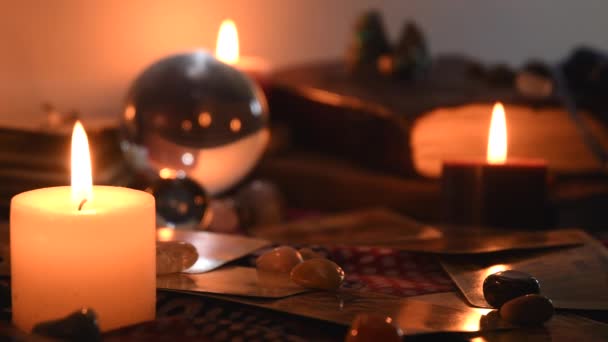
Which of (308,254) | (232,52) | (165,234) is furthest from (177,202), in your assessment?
(232,52)

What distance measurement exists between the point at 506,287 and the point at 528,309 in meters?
0.03

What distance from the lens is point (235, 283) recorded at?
1.98 feet

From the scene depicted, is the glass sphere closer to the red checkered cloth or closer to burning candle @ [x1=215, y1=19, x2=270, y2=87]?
the red checkered cloth

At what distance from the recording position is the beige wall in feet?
3.73

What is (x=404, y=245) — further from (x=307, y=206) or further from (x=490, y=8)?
(x=490, y=8)

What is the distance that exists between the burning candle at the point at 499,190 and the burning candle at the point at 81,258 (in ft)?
1.48

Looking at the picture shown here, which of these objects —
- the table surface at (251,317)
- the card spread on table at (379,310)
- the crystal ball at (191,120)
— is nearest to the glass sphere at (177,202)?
the crystal ball at (191,120)

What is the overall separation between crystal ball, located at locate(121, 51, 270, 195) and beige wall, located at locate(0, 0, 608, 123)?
0.26m

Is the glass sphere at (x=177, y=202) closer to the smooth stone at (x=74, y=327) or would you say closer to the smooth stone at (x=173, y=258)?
the smooth stone at (x=173, y=258)

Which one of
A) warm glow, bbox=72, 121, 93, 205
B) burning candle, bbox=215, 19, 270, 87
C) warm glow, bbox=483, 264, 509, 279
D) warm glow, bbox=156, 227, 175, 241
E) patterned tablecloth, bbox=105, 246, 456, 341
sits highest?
burning candle, bbox=215, 19, 270, 87

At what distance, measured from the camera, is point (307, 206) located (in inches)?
45.8

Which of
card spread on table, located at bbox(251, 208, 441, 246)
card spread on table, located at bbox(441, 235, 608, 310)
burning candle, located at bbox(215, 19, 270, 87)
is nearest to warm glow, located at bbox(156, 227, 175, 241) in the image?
card spread on table, located at bbox(251, 208, 441, 246)

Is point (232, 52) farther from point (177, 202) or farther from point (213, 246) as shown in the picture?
point (213, 246)

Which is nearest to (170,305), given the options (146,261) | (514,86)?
(146,261)
